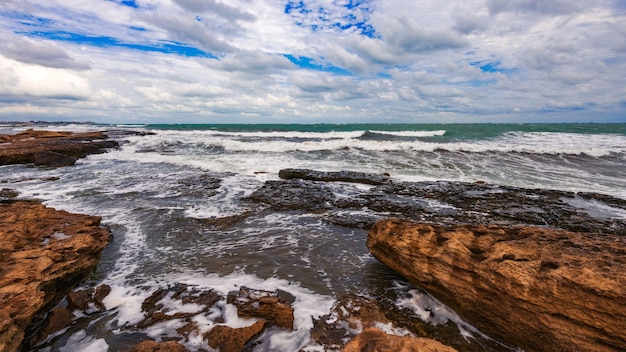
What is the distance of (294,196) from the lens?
964 cm

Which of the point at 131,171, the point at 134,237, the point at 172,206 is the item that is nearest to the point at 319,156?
the point at 131,171

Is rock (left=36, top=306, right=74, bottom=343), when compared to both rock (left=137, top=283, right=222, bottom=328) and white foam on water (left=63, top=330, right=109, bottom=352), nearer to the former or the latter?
white foam on water (left=63, top=330, right=109, bottom=352)

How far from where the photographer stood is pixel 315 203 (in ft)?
29.8

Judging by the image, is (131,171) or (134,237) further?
(131,171)

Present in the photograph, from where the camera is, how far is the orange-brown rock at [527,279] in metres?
2.88

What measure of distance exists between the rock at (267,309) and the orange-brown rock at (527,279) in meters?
1.95

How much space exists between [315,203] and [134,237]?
4733mm

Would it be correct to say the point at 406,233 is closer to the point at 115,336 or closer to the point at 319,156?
the point at 115,336

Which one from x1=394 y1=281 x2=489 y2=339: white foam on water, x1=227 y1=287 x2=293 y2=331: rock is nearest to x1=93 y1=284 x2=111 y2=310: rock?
x1=227 y1=287 x2=293 y2=331: rock

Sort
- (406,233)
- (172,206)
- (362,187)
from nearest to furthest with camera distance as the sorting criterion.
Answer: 1. (406,233)
2. (172,206)
3. (362,187)

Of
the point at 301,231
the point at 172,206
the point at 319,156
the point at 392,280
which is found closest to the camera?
the point at 392,280

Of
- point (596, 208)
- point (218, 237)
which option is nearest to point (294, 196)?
point (218, 237)

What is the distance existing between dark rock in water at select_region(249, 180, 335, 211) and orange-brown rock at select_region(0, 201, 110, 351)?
445cm

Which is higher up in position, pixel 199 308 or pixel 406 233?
pixel 406 233
